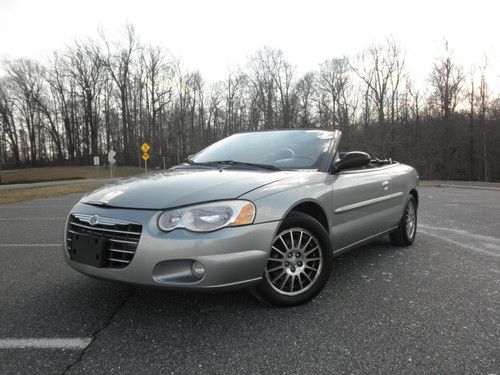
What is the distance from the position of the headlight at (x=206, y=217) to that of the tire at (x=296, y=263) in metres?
0.42

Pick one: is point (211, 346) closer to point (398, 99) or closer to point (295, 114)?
point (398, 99)

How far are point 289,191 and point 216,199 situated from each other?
25.7 inches

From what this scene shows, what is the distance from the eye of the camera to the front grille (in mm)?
2693

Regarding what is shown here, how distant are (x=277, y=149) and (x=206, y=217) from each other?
1.55 meters

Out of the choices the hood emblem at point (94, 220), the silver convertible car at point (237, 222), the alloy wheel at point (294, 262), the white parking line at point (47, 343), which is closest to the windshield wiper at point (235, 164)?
the silver convertible car at point (237, 222)

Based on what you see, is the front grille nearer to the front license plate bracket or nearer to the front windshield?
the front license plate bracket

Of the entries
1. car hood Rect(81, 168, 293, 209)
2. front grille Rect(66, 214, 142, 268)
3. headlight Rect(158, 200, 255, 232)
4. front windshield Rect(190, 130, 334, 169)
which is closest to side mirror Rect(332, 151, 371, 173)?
front windshield Rect(190, 130, 334, 169)

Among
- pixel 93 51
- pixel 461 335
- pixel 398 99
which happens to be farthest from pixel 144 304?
pixel 93 51

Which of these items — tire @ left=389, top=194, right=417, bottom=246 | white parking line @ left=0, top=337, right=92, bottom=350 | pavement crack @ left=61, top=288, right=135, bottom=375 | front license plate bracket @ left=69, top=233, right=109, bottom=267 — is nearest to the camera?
pavement crack @ left=61, top=288, right=135, bottom=375

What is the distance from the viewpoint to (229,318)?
2.96 meters

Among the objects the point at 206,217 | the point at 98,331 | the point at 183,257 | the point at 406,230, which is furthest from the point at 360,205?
the point at 98,331

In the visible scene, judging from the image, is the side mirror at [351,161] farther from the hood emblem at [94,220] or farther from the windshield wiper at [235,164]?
the hood emblem at [94,220]

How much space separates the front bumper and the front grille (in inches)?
1.5

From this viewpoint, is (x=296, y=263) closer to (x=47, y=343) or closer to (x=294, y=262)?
(x=294, y=262)
